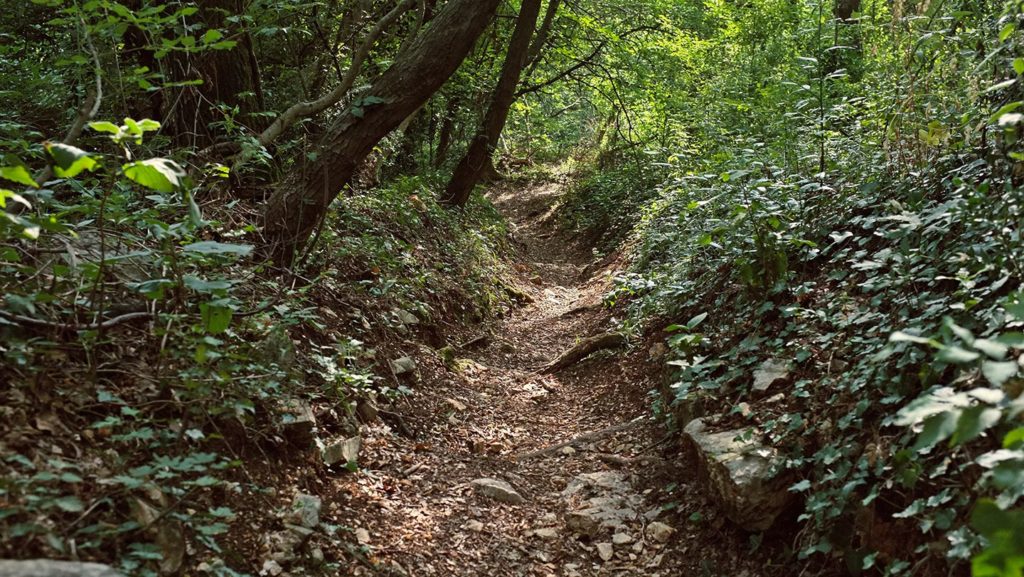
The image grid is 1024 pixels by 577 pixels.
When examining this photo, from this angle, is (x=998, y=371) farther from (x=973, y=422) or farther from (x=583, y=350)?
(x=583, y=350)

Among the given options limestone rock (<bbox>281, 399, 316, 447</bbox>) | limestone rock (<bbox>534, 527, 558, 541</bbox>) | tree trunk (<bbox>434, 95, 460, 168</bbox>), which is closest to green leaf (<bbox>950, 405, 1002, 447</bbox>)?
limestone rock (<bbox>534, 527, 558, 541</bbox>)

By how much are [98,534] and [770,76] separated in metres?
9.43

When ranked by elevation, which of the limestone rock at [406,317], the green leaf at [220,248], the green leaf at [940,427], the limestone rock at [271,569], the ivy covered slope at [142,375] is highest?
the green leaf at [940,427]

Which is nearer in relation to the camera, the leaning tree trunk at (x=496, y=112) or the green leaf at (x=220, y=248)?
the green leaf at (x=220, y=248)

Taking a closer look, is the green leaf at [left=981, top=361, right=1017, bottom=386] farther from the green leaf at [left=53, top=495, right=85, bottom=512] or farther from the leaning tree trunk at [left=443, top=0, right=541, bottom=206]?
the leaning tree trunk at [left=443, top=0, right=541, bottom=206]

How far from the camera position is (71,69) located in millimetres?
4875

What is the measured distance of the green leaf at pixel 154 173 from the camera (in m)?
2.04

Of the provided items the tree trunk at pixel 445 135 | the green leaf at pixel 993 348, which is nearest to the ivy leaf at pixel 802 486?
the green leaf at pixel 993 348

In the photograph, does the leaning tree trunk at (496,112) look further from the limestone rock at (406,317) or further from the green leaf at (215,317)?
the green leaf at (215,317)

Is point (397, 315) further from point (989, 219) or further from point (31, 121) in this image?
point (989, 219)

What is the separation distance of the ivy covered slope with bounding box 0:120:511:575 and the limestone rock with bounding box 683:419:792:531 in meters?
2.16

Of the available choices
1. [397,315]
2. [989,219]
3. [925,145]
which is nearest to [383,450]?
[397,315]

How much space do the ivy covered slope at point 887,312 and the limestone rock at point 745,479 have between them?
55 mm

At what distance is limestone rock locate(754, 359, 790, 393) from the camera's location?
Answer: 3.70m
